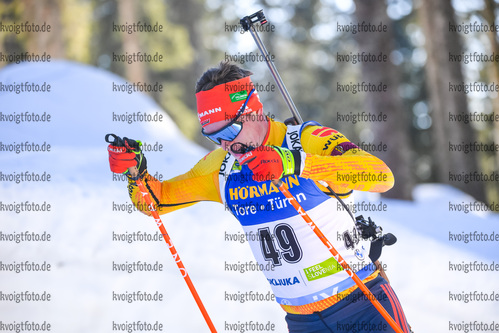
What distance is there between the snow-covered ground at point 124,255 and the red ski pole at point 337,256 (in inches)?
94.2

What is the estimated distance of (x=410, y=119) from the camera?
21203 mm

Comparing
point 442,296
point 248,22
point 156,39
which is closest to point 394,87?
point 442,296

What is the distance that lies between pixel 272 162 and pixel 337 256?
69 cm

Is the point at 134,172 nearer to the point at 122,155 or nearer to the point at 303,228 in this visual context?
the point at 122,155

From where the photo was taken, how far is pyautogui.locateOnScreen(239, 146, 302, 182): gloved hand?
2424mm

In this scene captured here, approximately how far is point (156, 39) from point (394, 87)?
1175cm

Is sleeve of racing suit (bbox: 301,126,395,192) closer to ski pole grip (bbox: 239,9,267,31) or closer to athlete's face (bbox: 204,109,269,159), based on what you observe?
athlete's face (bbox: 204,109,269,159)

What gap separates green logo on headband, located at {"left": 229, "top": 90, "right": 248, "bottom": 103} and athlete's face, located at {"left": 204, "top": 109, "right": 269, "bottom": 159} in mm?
103

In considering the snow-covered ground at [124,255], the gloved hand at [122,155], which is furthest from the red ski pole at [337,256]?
the snow-covered ground at [124,255]

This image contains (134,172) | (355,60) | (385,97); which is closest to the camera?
(134,172)

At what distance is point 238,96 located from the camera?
281 cm

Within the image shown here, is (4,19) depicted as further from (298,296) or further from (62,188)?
(298,296)

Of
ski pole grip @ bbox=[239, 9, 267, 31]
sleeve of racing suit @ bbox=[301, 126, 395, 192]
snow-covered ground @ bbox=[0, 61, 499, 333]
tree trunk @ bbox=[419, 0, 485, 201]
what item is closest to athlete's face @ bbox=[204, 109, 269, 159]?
sleeve of racing suit @ bbox=[301, 126, 395, 192]

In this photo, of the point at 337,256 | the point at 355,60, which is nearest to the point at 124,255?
the point at 337,256
